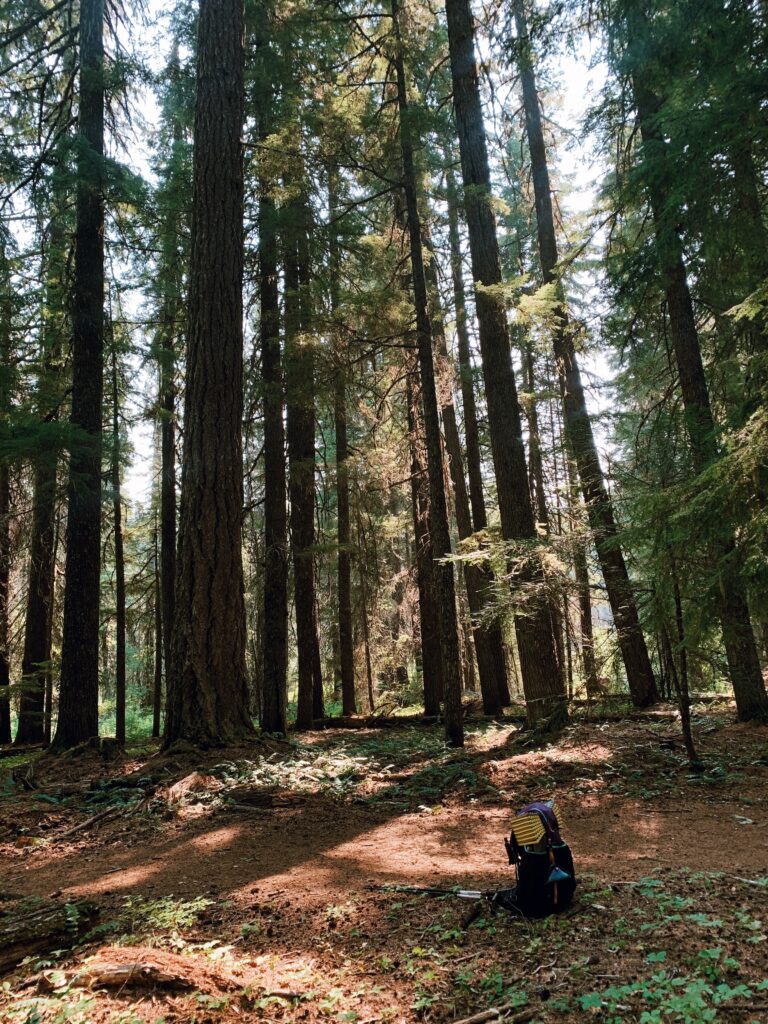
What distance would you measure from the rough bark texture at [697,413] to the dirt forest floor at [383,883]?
0.85 meters

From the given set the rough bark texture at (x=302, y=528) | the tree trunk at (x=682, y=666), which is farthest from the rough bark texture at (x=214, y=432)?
the tree trunk at (x=682, y=666)

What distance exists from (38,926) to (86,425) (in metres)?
9.05

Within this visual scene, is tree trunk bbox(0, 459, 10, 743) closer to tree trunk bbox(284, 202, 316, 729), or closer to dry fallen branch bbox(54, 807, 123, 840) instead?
tree trunk bbox(284, 202, 316, 729)

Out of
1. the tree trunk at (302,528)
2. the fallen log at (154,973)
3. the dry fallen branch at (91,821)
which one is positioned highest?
the tree trunk at (302,528)

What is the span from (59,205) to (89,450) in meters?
5.84

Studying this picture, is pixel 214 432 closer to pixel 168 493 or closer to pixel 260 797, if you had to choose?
pixel 260 797

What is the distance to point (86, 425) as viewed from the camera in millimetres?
10688

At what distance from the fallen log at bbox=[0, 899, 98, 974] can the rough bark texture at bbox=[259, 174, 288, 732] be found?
7.12 meters

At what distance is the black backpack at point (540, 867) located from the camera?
3.33m

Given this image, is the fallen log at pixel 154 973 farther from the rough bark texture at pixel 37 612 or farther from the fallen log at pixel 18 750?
the rough bark texture at pixel 37 612

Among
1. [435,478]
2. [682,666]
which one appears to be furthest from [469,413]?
[682,666]

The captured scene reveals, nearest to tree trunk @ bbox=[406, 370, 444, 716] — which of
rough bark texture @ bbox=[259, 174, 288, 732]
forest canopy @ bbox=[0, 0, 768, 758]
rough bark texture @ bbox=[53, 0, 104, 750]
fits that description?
forest canopy @ bbox=[0, 0, 768, 758]

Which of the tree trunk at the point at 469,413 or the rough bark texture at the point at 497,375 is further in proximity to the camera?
the tree trunk at the point at 469,413

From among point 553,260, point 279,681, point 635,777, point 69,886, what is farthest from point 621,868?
point 553,260
